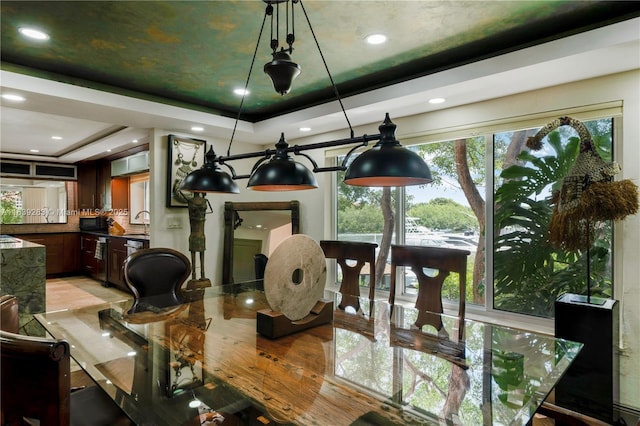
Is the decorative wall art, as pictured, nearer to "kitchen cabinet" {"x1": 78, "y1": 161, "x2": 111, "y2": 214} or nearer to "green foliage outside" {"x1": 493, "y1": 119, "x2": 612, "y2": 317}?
"green foliage outside" {"x1": 493, "y1": 119, "x2": 612, "y2": 317}

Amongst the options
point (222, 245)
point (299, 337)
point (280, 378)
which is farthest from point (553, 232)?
point (222, 245)

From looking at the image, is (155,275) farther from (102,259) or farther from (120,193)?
(120,193)

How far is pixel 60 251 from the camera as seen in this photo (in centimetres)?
707

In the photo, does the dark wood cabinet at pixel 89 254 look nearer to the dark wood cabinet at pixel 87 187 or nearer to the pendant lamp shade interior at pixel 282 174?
the dark wood cabinet at pixel 87 187

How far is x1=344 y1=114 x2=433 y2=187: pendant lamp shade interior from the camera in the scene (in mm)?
1401

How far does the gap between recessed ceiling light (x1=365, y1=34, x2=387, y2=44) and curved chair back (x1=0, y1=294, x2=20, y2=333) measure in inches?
93.1

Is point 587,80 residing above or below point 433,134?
above

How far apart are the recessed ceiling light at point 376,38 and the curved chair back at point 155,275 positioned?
2043 mm

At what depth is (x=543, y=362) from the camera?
1.50 m

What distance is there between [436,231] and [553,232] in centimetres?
123

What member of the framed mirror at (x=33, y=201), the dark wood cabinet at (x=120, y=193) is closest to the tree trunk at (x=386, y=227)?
the dark wood cabinet at (x=120, y=193)

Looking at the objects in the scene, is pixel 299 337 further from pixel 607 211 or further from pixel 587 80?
pixel 587 80

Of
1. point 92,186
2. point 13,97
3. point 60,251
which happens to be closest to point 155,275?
point 13,97

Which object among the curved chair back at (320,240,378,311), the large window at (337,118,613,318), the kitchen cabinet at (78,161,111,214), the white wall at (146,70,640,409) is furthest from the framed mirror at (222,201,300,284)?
the kitchen cabinet at (78,161,111,214)
